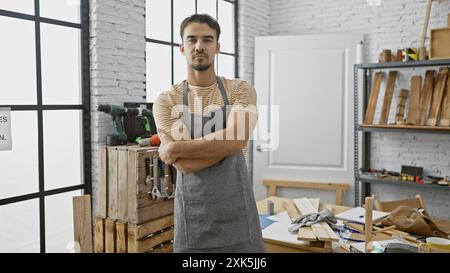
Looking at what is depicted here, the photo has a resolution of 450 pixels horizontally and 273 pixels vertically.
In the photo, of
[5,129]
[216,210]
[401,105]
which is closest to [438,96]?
[401,105]

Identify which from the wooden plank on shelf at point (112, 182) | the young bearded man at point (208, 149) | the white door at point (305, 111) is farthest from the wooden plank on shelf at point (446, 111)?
the wooden plank on shelf at point (112, 182)

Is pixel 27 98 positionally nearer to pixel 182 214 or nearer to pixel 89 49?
pixel 89 49

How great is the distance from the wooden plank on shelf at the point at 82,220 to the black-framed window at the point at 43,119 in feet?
3.84

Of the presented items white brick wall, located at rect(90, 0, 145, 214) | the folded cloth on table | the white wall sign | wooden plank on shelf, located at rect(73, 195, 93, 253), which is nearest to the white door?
white brick wall, located at rect(90, 0, 145, 214)

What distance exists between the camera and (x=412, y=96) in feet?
11.3

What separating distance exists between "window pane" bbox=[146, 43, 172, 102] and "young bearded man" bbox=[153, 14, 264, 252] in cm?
159

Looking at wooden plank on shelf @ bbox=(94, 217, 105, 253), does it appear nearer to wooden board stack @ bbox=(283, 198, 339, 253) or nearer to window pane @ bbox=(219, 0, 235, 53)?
wooden board stack @ bbox=(283, 198, 339, 253)

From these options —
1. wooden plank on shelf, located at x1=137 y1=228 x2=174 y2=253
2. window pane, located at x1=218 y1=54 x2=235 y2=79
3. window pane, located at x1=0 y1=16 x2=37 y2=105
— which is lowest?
wooden plank on shelf, located at x1=137 y1=228 x2=174 y2=253

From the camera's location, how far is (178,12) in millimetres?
3207

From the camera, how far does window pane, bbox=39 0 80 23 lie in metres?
2.23

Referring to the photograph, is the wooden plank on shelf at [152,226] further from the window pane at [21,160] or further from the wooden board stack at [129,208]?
the window pane at [21,160]

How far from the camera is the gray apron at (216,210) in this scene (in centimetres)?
131

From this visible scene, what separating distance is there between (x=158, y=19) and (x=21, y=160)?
147cm

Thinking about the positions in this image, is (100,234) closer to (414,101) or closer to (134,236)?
(134,236)
